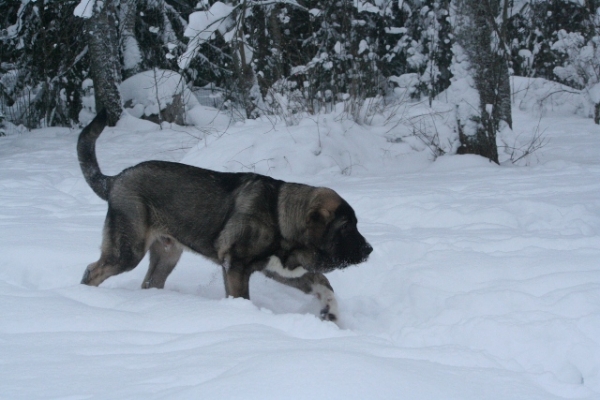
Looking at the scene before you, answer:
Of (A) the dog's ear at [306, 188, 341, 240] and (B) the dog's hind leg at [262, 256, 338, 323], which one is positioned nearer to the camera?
(B) the dog's hind leg at [262, 256, 338, 323]

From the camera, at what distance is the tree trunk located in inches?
635

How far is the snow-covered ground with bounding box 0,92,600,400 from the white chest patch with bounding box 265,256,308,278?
0.30 m

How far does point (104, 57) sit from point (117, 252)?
42.4ft

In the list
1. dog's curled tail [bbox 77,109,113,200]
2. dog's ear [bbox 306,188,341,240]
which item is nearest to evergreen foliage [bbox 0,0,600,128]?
dog's curled tail [bbox 77,109,113,200]

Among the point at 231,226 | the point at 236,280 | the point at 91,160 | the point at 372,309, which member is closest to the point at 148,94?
the point at 91,160

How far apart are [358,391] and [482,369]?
37.6 inches

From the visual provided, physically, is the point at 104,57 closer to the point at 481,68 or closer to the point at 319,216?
the point at 481,68

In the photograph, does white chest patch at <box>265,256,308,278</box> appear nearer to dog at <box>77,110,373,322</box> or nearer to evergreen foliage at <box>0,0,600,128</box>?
dog at <box>77,110,373,322</box>

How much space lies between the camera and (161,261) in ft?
17.3

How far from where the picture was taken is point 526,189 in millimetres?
6977

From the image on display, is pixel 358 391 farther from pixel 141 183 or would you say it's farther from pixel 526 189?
pixel 526 189

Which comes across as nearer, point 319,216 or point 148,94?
point 319,216

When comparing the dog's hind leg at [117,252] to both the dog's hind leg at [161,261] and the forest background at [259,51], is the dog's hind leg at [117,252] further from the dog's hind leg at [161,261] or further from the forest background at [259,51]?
the forest background at [259,51]

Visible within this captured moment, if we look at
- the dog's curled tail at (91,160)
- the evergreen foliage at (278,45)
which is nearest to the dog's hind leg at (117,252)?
the dog's curled tail at (91,160)
